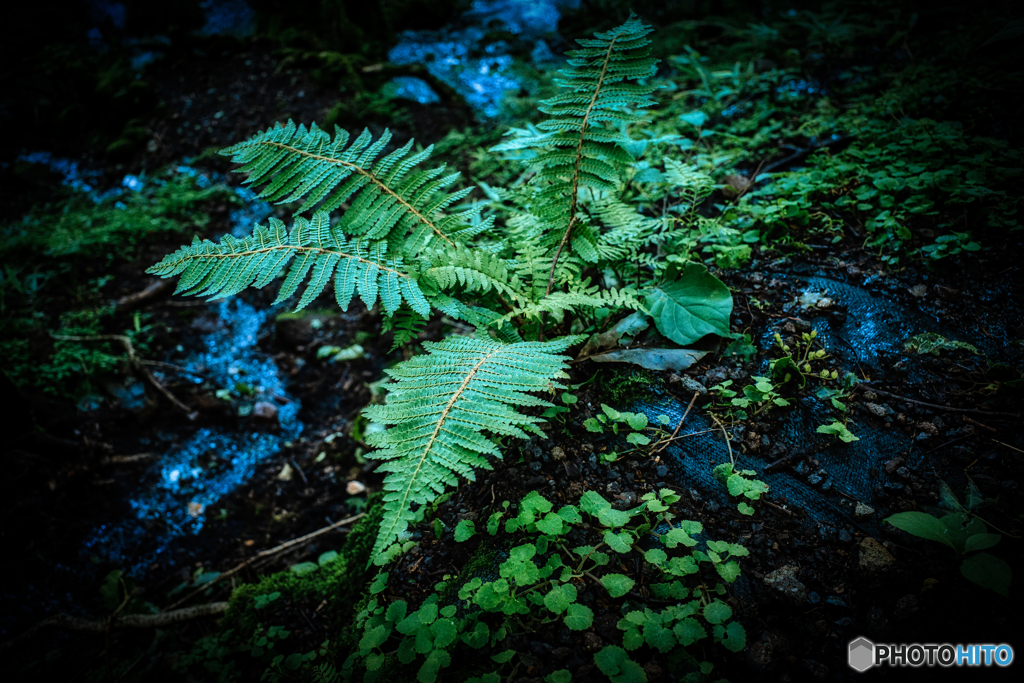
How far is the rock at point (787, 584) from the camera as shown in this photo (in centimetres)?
111

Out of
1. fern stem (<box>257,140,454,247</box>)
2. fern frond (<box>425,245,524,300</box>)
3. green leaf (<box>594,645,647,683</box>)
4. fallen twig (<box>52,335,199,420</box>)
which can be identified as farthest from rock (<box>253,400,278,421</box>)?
green leaf (<box>594,645,647,683</box>)

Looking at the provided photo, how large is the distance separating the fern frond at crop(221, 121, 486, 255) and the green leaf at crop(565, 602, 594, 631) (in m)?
1.43

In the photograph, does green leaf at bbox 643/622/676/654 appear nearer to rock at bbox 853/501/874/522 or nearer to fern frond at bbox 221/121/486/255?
rock at bbox 853/501/874/522

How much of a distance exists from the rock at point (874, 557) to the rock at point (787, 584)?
173 millimetres

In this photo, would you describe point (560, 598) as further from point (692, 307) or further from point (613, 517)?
point (692, 307)

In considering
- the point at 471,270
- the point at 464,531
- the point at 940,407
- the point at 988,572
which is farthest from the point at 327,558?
the point at 940,407

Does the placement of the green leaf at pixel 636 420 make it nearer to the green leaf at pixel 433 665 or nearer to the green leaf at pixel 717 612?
the green leaf at pixel 717 612

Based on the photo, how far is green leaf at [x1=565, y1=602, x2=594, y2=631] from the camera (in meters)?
1.13

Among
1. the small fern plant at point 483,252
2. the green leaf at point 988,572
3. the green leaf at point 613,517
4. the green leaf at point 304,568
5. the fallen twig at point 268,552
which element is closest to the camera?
the green leaf at point 988,572

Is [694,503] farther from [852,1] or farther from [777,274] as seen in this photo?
[852,1]

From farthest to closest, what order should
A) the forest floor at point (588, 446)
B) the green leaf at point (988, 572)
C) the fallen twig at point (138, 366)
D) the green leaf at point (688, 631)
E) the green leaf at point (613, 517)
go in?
the fallen twig at point (138, 366)
the green leaf at point (613, 517)
the forest floor at point (588, 446)
the green leaf at point (688, 631)
the green leaf at point (988, 572)

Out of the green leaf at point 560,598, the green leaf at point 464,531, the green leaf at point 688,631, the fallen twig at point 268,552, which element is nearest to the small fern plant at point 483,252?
the green leaf at point 464,531

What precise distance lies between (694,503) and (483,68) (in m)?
5.77

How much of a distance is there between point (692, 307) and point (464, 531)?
1.26 metres
